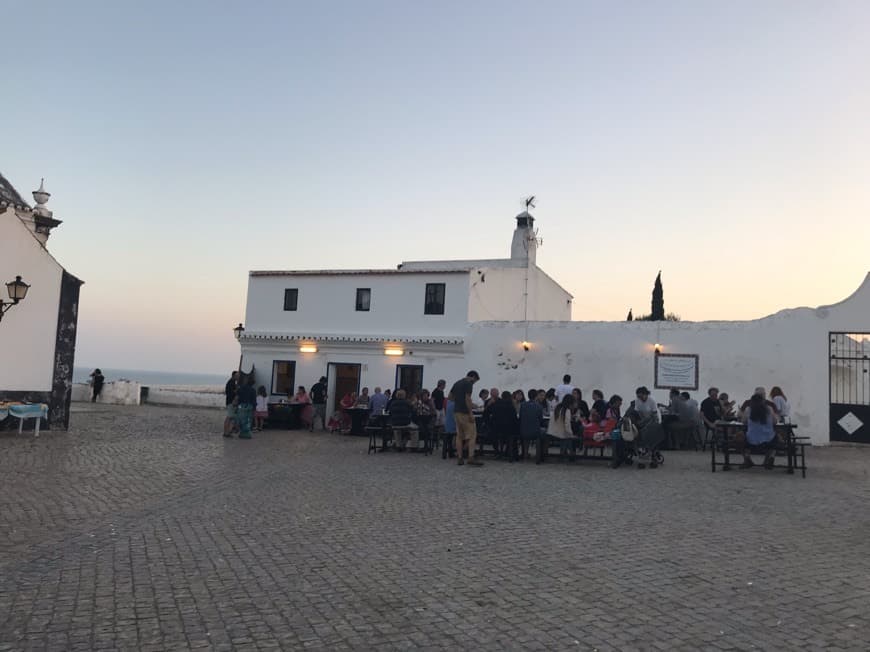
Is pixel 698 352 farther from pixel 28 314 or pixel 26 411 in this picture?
pixel 28 314

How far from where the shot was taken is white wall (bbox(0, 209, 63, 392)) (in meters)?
16.6

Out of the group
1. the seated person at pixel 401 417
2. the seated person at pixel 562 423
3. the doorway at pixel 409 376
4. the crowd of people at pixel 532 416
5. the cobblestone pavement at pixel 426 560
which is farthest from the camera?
the doorway at pixel 409 376

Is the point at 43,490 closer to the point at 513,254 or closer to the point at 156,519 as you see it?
the point at 156,519

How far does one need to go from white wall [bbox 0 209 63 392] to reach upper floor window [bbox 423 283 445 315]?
11.3 metres

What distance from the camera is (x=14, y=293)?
16.2 metres

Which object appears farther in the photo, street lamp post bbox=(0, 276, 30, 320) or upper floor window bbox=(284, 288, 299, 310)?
upper floor window bbox=(284, 288, 299, 310)

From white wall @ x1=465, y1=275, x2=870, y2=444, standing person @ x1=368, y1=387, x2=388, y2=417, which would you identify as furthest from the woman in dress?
white wall @ x1=465, y1=275, x2=870, y2=444

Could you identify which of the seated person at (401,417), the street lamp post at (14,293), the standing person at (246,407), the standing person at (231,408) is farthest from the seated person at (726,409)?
the street lamp post at (14,293)

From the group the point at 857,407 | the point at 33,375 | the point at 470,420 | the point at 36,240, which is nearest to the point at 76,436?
the point at 33,375

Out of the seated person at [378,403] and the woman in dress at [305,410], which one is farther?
the woman in dress at [305,410]

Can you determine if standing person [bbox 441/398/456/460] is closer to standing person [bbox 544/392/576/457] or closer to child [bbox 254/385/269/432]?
standing person [bbox 544/392/576/457]

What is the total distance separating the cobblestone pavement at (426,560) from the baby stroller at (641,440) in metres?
1.40

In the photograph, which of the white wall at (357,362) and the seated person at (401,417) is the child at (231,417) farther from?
the white wall at (357,362)

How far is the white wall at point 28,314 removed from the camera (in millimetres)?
16562
